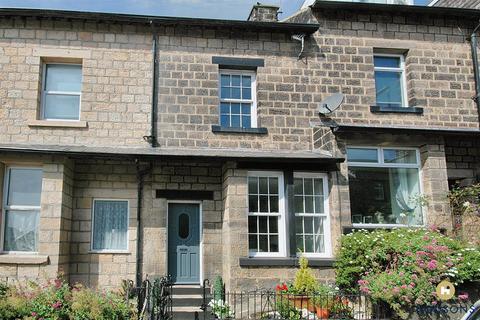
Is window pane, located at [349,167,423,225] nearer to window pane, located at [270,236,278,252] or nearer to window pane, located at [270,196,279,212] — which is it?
window pane, located at [270,196,279,212]

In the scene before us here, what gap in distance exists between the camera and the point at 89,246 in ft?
38.3

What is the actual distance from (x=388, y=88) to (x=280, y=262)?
18.9ft

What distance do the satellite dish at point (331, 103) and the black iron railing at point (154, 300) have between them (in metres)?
5.57

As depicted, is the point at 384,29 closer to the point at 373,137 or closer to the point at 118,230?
the point at 373,137

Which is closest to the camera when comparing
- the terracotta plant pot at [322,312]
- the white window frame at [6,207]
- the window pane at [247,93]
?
the terracotta plant pot at [322,312]

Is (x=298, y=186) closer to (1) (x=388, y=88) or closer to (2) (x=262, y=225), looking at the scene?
(2) (x=262, y=225)

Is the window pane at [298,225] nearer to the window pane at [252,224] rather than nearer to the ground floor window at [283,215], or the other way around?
the ground floor window at [283,215]

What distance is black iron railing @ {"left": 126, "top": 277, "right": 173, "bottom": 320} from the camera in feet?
29.4

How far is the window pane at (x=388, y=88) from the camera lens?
44.1 ft

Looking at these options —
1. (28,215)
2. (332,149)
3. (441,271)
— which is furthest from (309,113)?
(28,215)

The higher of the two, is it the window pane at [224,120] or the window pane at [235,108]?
the window pane at [235,108]

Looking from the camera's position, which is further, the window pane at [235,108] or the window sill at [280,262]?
the window pane at [235,108]

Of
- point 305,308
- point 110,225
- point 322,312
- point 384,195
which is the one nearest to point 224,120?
point 110,225

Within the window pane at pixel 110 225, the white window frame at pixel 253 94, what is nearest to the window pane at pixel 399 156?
the white window frame at pixel 253 94
